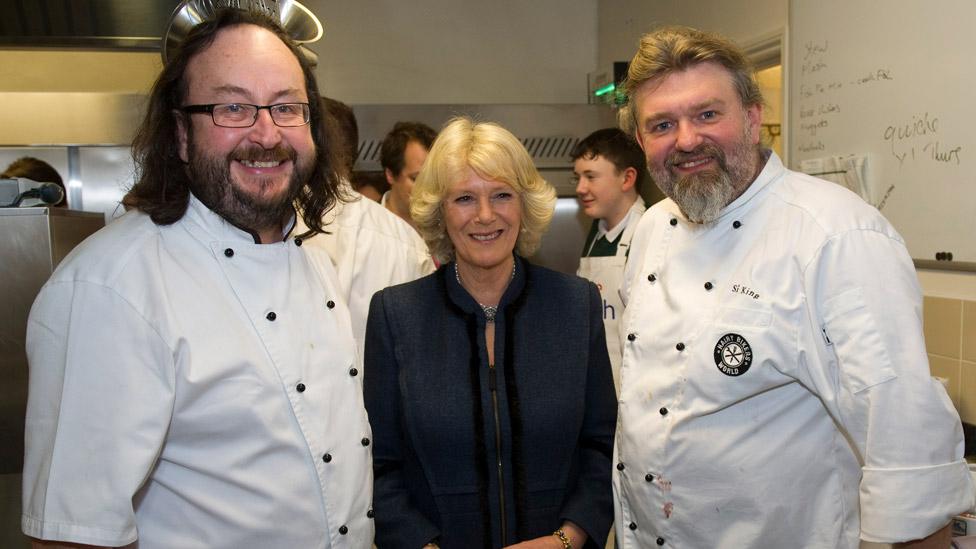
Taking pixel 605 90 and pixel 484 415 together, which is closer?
pixel 484 415

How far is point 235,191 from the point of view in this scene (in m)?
1.32

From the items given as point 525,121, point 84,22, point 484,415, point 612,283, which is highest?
point 84,22

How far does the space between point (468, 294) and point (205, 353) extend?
0.68 m

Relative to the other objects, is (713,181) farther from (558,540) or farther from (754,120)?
(558,540)

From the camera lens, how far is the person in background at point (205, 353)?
113 cm

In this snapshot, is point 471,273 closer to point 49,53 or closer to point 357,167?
point 357,167

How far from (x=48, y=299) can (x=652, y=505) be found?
1.17 m

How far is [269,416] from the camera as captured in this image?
4.25 ft

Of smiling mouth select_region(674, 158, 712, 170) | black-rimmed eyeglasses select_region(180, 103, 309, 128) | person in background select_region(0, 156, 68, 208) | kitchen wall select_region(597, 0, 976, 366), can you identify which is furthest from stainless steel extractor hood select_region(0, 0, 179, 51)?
kitchen wall select_region(597, 0, 976, 366)

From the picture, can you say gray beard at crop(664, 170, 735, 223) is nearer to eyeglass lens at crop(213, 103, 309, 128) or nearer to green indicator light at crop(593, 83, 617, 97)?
eyeglass lens at crop(213, 103, 309, 128)

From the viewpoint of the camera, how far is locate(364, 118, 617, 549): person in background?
166 centimetres

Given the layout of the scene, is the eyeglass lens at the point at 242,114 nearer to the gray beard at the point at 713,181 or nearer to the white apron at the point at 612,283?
the gray beard at the point at 713,181

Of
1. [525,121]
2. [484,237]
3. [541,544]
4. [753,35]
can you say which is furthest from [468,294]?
[525,121]

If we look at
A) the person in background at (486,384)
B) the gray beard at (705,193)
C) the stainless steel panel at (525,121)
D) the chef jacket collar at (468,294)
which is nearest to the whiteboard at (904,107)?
the gray beard at (705,193)
